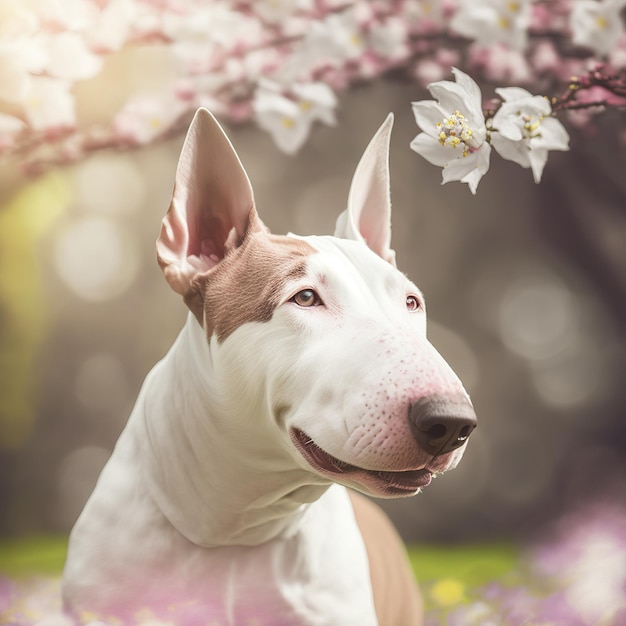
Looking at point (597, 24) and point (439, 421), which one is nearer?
point (439, 421)

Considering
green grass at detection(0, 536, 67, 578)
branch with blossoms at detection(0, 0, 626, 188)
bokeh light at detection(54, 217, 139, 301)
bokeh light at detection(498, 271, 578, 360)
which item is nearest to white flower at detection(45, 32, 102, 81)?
branch with blossoms at detection(0, 0, 626, 188)

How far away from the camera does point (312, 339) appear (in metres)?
1.05

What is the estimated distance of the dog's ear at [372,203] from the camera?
4.43 feet

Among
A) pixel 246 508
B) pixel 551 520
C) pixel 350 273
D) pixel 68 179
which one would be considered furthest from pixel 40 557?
pixel 551 520

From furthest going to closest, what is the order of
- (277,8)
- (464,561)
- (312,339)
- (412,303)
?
(464,561)
(277,8)
(412,303)
(312,339)

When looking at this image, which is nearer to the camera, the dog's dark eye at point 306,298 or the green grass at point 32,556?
the dog's dark eye at point 306,298

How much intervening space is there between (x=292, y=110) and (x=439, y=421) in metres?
1.10

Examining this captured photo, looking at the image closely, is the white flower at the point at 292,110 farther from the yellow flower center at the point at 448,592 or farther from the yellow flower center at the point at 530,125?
the yellow flower center at the point at 448,592

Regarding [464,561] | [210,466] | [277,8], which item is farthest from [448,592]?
[277,8]

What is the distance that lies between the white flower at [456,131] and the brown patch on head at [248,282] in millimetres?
271

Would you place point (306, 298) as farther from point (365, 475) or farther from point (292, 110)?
point (292, 110)

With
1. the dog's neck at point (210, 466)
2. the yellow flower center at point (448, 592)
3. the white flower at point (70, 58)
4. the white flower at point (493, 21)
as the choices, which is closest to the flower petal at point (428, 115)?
the dog's neck at point (210, 466)

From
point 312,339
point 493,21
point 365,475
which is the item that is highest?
point 493,21

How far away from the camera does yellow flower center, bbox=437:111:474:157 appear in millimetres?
1181
